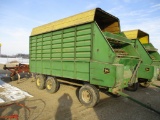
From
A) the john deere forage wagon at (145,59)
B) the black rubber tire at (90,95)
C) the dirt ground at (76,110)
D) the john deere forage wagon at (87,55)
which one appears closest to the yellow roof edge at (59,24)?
the john deere forage wagon at (87,55)

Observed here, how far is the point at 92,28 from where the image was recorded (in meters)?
5.09

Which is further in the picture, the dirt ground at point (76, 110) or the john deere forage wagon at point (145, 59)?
the john deere forage wagon at point (145, 59)

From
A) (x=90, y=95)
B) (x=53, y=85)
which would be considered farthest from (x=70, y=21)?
(x=53, y=85)

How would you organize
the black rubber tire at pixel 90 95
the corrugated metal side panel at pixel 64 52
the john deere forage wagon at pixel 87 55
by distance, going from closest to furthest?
1. the john deere forage wagon at pixel 87 55
2. the black rubber tire at pixel 90 95
3. the corrugated metal side panel at pixel 64 52

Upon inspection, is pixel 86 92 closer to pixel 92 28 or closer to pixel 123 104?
pixel 123 104

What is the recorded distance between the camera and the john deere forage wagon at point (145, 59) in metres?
7.49

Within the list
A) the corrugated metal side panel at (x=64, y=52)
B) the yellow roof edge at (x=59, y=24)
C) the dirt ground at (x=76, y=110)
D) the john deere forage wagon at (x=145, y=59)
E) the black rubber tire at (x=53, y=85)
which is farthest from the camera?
the john deere forage wagon at (x=145, y=59)

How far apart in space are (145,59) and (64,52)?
17.4 feet

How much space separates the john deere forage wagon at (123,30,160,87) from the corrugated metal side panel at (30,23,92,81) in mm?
3970

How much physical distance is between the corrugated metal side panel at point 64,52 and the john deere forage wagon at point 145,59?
3970 millimetres

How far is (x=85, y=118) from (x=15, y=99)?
359 centimetres

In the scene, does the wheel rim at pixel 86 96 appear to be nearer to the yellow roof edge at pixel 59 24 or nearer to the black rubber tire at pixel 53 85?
the black rubber tire at pixel 53 85

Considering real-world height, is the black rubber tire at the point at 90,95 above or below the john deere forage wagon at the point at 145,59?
below

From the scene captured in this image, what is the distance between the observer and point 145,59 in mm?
8523
